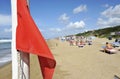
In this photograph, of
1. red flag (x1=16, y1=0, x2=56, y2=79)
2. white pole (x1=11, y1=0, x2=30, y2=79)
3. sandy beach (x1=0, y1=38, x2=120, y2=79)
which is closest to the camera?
red flag (x1=16, y1=0, x2=56, y2=79)

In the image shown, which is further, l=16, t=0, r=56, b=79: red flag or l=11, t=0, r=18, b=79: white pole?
l=11, t=0, r=18, b=79: white pole

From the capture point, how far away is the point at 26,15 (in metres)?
2.09

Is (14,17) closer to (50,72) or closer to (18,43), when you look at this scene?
(18,43)

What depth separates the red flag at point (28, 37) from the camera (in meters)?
2.00

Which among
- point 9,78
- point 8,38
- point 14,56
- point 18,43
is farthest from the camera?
point 9,78

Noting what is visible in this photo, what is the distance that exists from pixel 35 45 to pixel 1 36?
605 millimetres

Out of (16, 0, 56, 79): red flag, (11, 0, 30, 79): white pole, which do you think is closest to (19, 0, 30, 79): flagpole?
(11, 0, 30, 79): white pole

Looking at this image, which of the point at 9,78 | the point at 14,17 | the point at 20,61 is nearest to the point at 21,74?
the point at 20,61

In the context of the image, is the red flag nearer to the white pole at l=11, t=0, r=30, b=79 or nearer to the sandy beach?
the white pole at l=11, t=0, r=30, b=79

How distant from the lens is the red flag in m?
2.00

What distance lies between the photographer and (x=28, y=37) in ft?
6.62

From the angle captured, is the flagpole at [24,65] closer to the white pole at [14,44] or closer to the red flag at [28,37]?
the white pole at [14,44]

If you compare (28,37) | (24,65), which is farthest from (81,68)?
(28,37)

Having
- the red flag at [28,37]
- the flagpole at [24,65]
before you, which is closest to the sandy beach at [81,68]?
the flagpole at [24,65]
